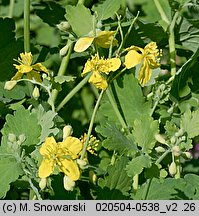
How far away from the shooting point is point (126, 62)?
1200 mm

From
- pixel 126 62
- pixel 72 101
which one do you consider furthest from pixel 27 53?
pixel 72 101

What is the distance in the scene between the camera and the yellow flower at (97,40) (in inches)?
47.6

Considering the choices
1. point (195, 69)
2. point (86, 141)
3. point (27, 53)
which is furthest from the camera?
point (195, 69)

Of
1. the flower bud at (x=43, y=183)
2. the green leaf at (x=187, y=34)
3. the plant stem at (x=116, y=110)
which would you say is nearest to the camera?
the flower bud at (x=43, y=183)

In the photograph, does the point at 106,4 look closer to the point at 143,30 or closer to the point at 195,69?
the point at 143,30

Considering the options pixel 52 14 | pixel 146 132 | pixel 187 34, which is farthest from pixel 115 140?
pixel 52 14

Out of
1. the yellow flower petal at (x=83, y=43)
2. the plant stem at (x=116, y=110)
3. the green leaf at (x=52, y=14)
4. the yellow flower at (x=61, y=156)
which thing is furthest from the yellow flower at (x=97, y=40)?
the green leaf at (x=52, y=14)

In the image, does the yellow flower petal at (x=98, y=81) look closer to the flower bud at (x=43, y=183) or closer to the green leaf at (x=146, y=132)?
the green leaf at (x=146, y=132)

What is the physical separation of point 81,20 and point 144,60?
0.53 feet

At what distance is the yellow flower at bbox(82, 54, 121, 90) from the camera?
1173 millimetres

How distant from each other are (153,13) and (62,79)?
1.75 feet

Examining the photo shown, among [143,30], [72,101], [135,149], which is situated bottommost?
[72,101]

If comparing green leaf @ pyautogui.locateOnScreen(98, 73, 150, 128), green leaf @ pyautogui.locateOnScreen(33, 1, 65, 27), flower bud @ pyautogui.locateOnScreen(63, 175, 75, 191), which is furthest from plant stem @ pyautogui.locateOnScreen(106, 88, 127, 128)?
green leaf @ pyautogui.locateOnScreen(33, 1, 65, 27)

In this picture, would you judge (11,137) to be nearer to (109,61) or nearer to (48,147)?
(48,147)
